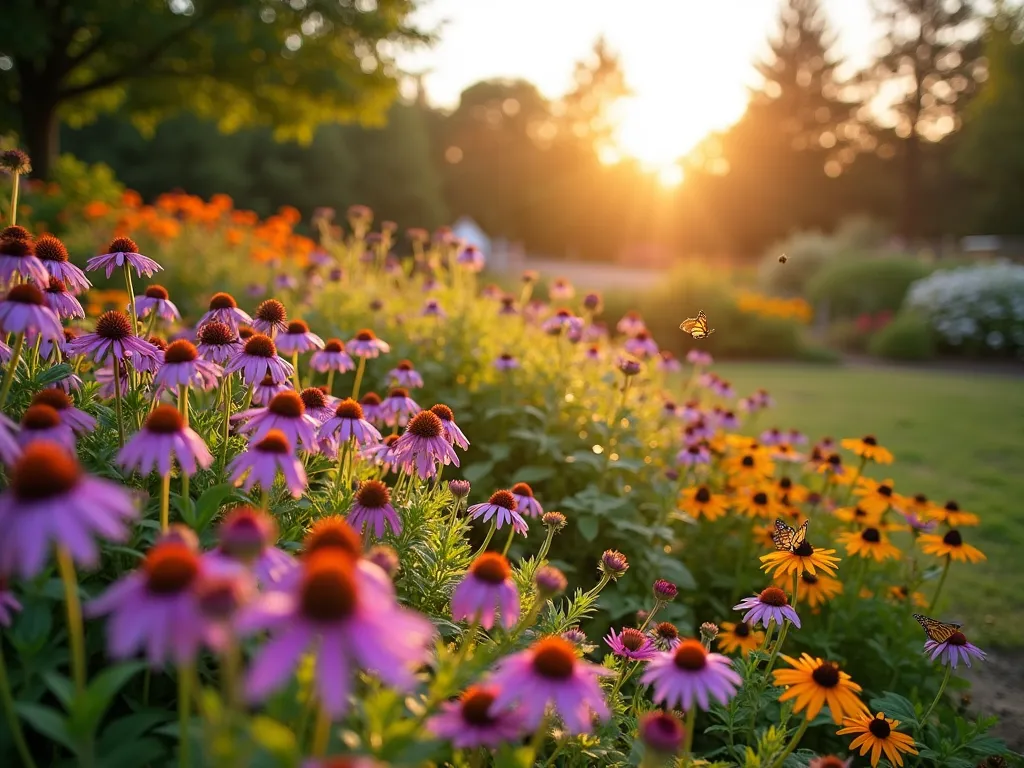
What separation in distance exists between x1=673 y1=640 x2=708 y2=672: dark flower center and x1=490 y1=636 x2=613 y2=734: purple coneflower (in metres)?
0.24

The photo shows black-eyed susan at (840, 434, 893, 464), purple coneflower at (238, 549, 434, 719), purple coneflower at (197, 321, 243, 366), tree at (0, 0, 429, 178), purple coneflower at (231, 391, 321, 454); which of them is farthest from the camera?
tree at (0, 0, 429, 178)

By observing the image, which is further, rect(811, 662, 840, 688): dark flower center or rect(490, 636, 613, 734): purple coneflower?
rect(811, 662, 840, 688): dark flower center

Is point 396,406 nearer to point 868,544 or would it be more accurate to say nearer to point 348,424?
point 348,424

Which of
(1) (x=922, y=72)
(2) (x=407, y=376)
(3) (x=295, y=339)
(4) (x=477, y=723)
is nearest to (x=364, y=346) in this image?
(2) (x=407, y=376)

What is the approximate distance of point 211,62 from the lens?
10.4 metres

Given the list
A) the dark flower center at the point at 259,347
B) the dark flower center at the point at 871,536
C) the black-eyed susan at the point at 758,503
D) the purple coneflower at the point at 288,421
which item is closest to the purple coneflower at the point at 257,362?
the dark flower center at the point at 259,347

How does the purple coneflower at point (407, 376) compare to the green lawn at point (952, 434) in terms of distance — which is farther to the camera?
the green lawn at point (952, 434)

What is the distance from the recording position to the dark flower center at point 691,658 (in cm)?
134

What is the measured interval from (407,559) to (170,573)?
1.07m

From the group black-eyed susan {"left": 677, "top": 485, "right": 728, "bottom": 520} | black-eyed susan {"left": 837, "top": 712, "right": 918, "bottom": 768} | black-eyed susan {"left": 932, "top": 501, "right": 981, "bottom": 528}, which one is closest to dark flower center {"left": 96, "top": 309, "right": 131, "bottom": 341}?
black-eyed susan {"left": 837, "top": 712, "right": 918, "bottom": 768}

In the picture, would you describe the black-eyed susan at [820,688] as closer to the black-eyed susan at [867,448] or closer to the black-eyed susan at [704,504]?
the black-eyed susan at [704,504]

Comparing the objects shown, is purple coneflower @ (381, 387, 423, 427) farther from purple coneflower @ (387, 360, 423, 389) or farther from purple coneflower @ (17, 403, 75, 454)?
Result: purple coneflower @ (17, 403, 75, 454)

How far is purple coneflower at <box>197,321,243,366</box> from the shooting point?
1960 mm

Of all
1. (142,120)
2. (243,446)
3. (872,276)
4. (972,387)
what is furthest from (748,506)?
(872,276)
